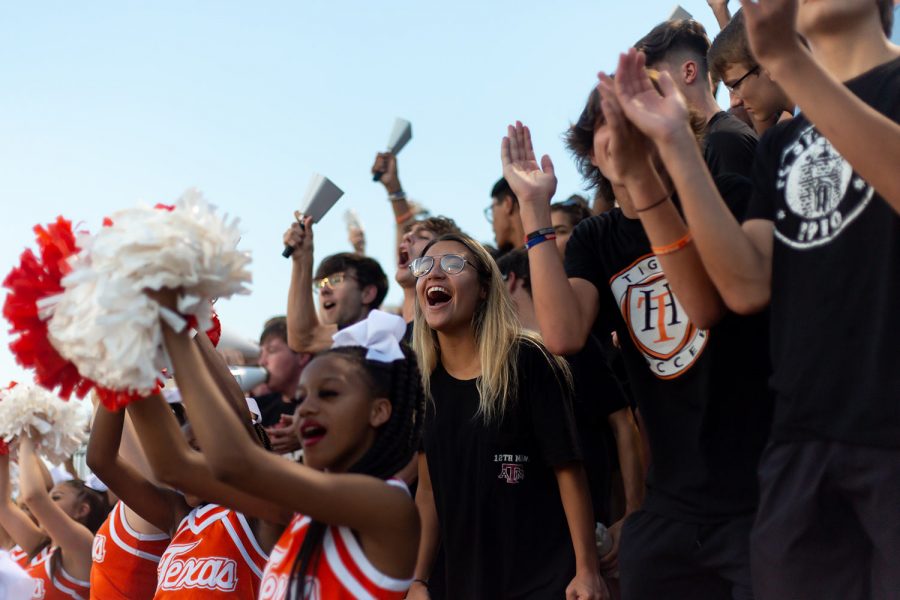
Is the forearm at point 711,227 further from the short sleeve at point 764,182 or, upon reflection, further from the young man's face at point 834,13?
the young man's face at point 834,13

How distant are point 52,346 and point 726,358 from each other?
1.76m

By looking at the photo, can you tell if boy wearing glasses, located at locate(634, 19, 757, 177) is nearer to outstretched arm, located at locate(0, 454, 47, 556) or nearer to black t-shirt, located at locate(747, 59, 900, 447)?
black t-shirt, located at locate(747, 59, 900, 447)

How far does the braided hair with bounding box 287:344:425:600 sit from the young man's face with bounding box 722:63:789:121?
1772 millimetres

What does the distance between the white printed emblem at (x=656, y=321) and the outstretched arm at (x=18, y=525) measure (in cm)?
367

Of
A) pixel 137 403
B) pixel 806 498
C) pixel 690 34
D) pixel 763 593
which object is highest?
pixel 690 34

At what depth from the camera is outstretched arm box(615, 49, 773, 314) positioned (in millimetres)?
2451

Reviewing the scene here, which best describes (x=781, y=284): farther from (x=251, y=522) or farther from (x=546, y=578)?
(x=251, y=522)

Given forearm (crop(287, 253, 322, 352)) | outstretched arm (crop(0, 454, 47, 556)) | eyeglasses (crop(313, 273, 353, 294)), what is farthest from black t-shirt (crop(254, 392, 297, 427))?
outstretched arm (crop(0, 454, 47, 556))

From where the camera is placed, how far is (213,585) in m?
3.77

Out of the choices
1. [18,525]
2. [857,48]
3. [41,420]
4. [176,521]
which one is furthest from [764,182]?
[18,525]

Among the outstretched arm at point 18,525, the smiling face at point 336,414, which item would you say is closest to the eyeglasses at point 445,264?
the smiling face at point 336,414

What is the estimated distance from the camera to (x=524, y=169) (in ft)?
10.7

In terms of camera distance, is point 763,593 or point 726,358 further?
point 726,358

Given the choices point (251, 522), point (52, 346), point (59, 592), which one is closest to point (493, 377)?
point (251, 522)
